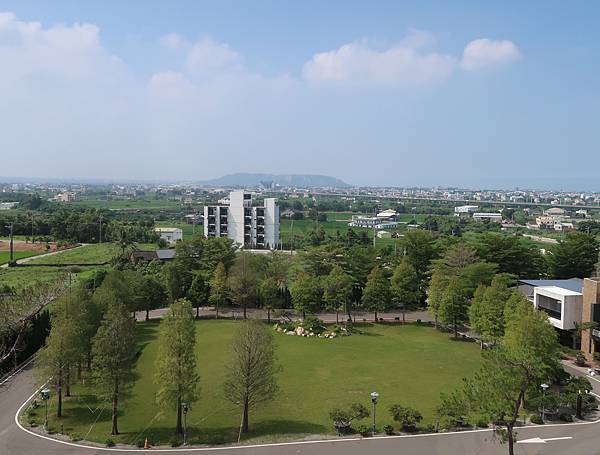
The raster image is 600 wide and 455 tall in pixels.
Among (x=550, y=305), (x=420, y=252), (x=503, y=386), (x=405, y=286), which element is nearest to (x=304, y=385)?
(x=503, y=386)

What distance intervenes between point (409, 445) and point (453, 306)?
1331 cm

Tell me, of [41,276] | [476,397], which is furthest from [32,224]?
[476,397]

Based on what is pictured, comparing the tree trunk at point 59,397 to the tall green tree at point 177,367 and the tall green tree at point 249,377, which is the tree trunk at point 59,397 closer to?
the tall green tree at point 177,367

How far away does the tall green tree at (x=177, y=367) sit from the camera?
14.8 meters

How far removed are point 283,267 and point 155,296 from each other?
28.9 ft

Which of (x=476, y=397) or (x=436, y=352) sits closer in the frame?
(x=476, y=397)

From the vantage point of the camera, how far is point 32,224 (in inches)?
2640

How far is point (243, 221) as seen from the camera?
63250 mm

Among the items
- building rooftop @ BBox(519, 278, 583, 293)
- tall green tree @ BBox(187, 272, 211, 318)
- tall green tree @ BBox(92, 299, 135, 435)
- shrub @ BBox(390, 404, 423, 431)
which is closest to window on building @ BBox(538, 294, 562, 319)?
building rooftop @ BBox(519, 278, 583, 293)

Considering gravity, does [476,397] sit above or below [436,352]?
above

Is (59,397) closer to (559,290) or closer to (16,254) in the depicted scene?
(559,290)

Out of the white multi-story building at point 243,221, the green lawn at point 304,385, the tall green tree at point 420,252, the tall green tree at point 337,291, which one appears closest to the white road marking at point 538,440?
the green lawn at point 304,385

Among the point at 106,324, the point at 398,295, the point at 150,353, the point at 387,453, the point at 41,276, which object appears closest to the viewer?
the point at 387,453

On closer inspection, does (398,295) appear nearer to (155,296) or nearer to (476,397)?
(155,296)
